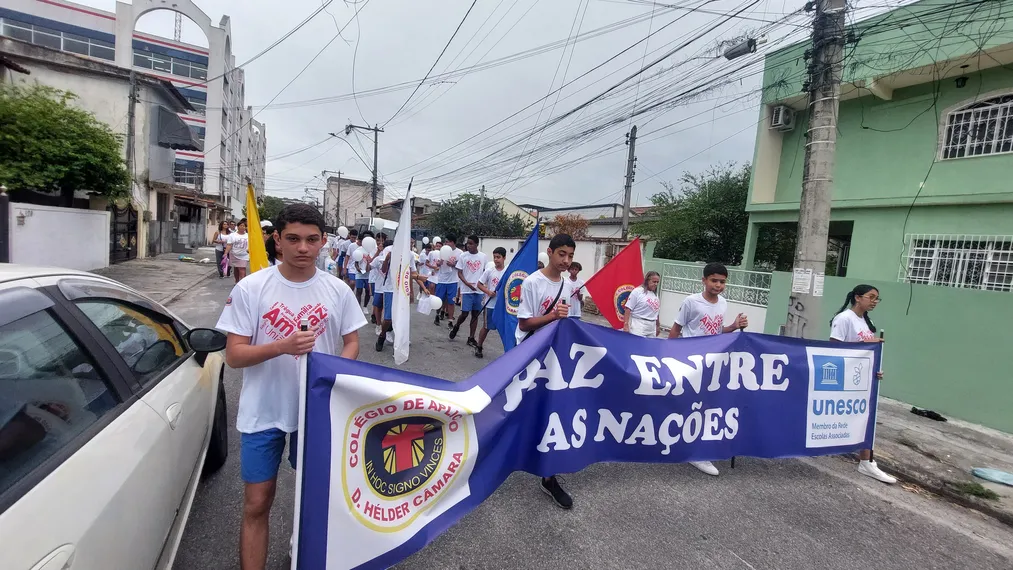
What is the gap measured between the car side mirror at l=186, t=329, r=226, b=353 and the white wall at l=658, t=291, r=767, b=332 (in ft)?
25.9

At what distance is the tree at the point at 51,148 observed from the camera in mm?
11148

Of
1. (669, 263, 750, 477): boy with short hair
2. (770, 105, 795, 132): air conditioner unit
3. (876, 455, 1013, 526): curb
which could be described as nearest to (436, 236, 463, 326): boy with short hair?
(669, 263, 750, 477): boy with short hair

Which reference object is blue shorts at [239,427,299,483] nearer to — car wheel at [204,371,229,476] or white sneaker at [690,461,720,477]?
car wheel at [204,371,229,476]

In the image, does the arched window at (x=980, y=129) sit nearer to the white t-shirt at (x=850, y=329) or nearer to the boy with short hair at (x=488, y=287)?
the white t-shirt at (x=850, y=329)

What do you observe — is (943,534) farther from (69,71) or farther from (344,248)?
(69,71)

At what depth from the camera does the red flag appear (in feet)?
19.1

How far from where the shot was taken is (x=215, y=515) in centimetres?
267

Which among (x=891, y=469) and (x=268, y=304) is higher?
(x=268, y=304)

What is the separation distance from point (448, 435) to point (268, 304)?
1.04 metres

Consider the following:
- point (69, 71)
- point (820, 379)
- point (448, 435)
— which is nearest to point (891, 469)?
point (820, 379)

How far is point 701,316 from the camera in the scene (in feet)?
14.1

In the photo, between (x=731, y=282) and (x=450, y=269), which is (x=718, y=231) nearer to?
(x=731, y=282)

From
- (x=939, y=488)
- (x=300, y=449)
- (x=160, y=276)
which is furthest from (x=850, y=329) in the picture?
(x=160, y=276)

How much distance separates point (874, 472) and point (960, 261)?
6854mm
